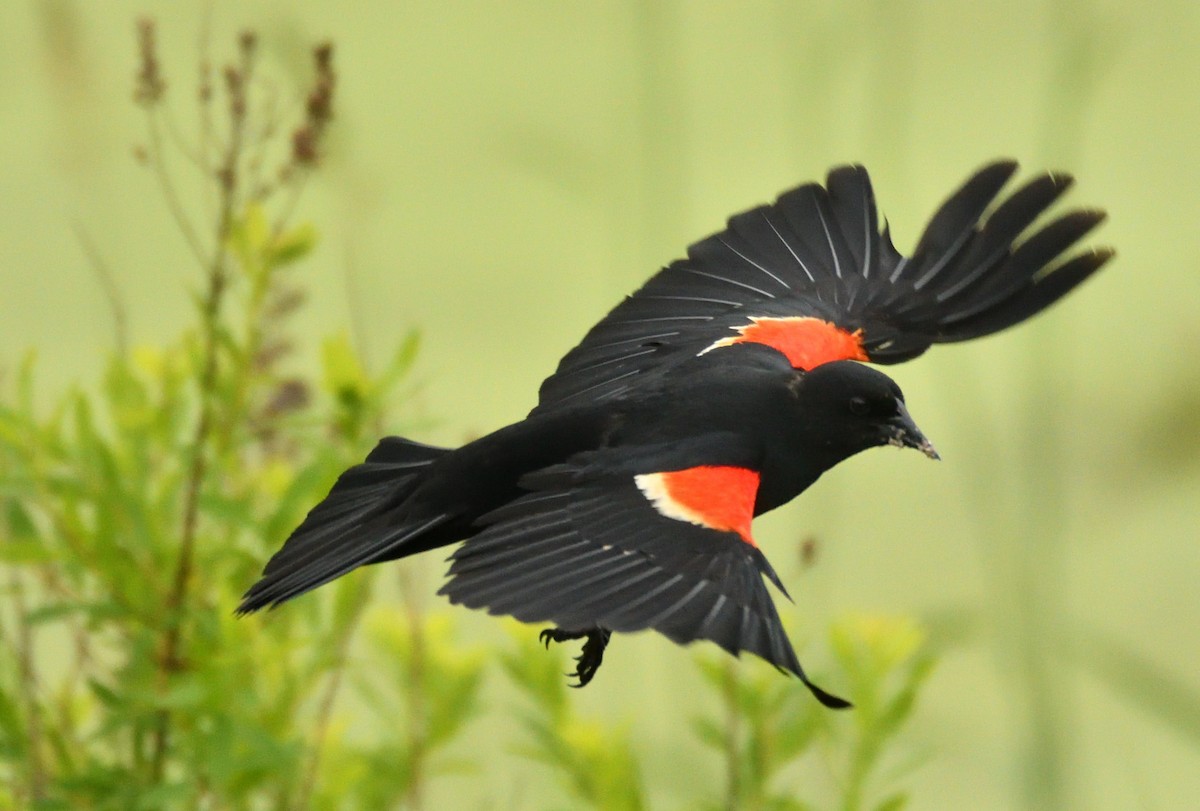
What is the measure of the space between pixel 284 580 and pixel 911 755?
0.66 meters

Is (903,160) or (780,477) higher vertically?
(903,160)

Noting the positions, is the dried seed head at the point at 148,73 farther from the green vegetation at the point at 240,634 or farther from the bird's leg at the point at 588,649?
the bird's leg at the point at 588,649

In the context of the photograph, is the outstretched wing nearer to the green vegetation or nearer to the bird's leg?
the bird's leg

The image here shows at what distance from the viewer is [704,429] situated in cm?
108

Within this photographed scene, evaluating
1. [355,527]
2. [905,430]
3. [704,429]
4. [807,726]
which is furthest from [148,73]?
[807,726]

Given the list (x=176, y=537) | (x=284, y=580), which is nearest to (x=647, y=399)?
(x=284, y=580)


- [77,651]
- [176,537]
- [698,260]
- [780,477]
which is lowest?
[77,651]

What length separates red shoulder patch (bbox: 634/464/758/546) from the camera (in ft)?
3.15

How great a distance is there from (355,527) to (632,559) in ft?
0.87

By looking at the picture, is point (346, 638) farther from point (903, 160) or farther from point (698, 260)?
point (903, 160)

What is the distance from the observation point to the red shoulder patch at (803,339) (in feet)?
4.23

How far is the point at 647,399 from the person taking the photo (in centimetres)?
110

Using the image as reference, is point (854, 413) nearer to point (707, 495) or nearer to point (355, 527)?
point (707, 495)

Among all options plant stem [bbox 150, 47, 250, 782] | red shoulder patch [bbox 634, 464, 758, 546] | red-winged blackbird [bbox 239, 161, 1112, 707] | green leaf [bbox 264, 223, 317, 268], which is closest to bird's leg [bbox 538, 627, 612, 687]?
red-winged blackbird [bbox 239, 161, 1112, 707]
